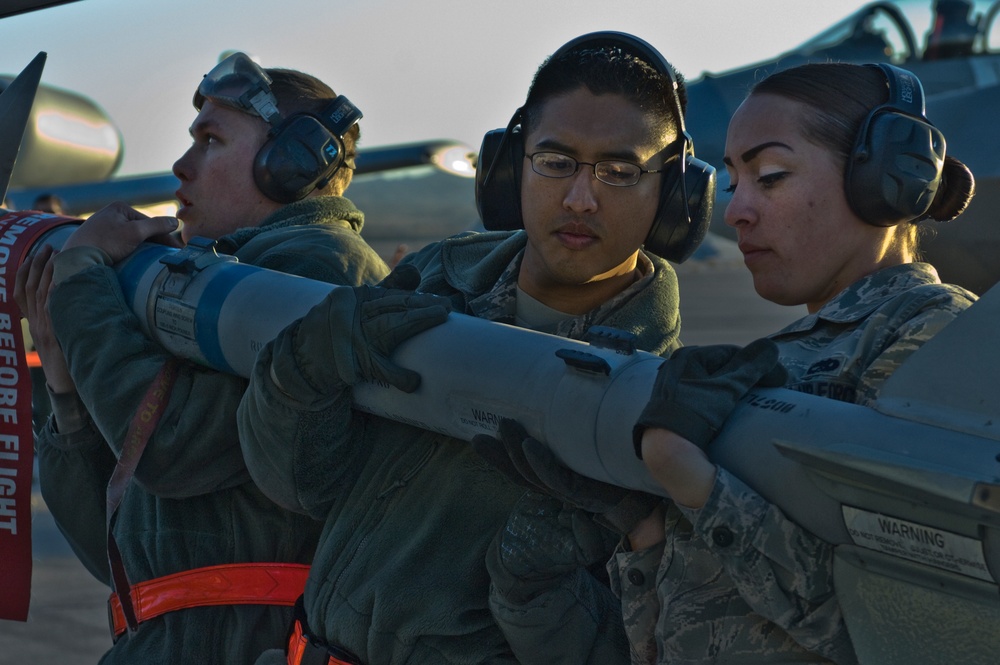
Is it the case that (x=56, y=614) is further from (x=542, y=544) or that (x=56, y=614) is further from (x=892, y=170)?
(x=892, y=170)

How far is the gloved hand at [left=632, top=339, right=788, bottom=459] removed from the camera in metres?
1.82

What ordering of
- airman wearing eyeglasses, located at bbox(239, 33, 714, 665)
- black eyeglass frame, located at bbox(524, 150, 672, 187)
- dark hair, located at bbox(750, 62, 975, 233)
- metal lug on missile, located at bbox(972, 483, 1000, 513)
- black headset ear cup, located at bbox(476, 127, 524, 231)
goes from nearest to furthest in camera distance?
metal lug on missile, located at bbox(972, 483, 1000, 513), dark hair, located at bbox(750, 62, 975, 233), airman wearing eyeglasses, located at bbox(239, 33, 714, 665), black eyeglass frame, located at bbox(524, 150, 672, 187), black headset ear cup, located at bbox(476, 127, 524, 231)

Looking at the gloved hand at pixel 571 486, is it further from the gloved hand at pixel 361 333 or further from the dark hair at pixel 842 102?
the dark hair at pixel 842 102

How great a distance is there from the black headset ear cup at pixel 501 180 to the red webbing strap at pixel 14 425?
1.30 metres

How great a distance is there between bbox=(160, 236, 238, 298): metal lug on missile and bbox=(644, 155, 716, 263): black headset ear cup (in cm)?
101

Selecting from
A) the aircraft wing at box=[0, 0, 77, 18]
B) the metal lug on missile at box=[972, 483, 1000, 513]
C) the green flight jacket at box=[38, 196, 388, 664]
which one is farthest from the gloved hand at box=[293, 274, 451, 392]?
the aircraft wing at box=[0, 0, 77, 18]

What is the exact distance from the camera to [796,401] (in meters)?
1.84

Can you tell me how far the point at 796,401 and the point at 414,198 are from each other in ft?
238

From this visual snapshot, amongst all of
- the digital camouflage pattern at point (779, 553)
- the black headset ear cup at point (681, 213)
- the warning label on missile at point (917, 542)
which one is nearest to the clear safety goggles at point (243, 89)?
the black headset ear cup at point (681, 213)

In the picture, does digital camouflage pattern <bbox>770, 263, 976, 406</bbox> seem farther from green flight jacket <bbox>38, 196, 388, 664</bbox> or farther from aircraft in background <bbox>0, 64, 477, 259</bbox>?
aircraft in background <bbox>0, 64, 477, 259</bbox>

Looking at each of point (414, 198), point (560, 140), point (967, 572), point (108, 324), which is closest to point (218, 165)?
point (108, 324)

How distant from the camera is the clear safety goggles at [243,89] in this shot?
3145 millimetres

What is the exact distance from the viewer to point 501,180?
2574mm

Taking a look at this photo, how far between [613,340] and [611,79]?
0.59 m
